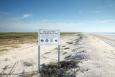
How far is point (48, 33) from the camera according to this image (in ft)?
27.2

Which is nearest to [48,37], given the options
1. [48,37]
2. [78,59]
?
[48,37]

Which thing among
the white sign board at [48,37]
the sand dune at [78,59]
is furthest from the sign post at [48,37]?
the sand dune at [78,59]

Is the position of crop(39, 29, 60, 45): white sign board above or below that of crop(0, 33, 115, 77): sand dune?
above

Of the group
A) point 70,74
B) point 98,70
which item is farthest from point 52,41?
point 98,70

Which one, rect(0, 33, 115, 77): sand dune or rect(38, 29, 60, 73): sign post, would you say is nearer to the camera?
rect(0, 33, 115, 77): sand dune

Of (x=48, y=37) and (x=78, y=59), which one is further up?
(x=48, y=37)

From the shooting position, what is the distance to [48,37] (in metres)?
8.27

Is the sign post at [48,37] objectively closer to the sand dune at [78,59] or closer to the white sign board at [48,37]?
the white sign board at [48,37]

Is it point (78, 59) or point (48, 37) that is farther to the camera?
point (78, 59)

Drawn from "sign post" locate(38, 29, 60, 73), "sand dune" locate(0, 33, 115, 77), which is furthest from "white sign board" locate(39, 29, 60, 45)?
"sand dune" locate(0, 33, 115, 77)

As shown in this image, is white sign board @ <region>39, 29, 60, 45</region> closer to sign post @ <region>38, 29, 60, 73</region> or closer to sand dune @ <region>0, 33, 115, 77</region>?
sign post @ <region>38, 29, 60, 73</region>

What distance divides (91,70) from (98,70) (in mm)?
345

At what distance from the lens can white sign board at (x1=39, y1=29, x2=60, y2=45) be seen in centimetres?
813

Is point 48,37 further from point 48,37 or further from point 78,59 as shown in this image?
point 78,59
